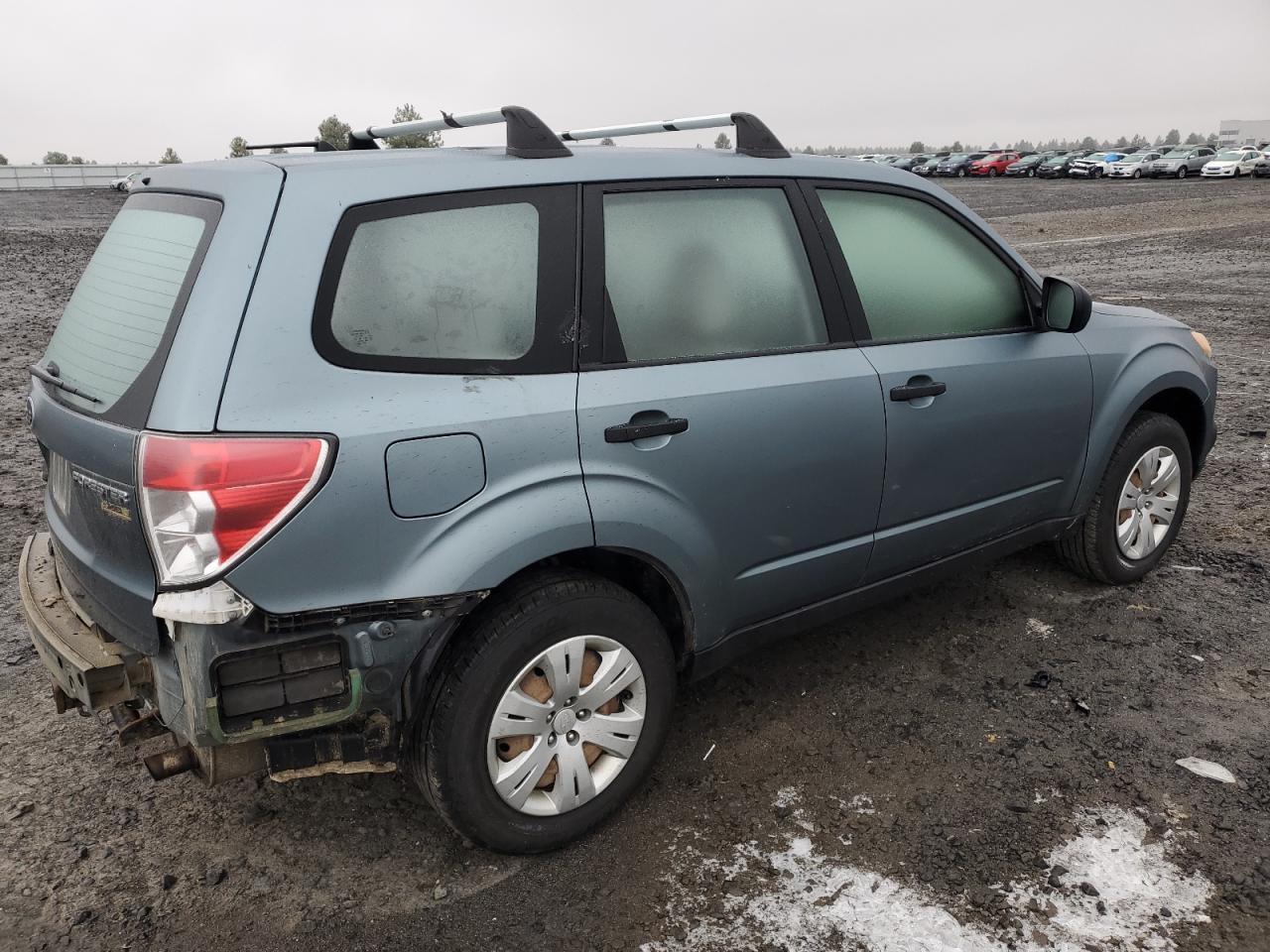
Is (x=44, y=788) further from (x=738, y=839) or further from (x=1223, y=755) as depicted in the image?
(x=1223, y=755)

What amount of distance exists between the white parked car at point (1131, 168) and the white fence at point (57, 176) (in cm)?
4900

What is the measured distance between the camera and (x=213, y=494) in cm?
224

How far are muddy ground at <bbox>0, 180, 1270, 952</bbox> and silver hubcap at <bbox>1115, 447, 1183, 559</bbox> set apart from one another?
0.22 meters

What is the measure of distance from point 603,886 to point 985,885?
3.31 feet

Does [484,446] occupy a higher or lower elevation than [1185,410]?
higher

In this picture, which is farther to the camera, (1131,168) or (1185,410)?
(1131,168)

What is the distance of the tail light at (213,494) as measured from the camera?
224 cm

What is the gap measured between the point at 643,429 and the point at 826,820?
1274 mm

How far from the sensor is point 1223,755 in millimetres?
3281

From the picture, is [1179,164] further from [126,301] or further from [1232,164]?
[126,301]

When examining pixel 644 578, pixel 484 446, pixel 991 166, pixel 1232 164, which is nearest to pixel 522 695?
pixel 644 578

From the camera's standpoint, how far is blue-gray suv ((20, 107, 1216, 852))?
2338mm

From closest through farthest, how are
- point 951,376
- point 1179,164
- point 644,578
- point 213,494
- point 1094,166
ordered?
point 213,494, point 644,578, point 951,376, point 1179,164, point 1094,166

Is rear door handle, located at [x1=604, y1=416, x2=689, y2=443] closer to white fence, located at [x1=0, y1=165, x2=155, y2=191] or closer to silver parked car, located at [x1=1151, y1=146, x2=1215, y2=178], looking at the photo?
silver parked car, located at [x1=1151, y1=146, x2=1215, y2=178]
